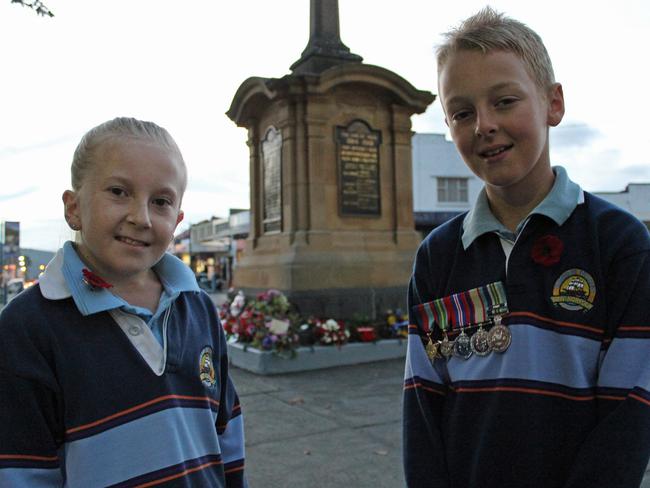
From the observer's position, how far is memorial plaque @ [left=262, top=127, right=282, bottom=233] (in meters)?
9.48

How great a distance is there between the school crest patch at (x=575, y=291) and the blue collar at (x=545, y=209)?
150mm

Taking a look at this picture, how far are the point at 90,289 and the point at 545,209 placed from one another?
4.00ft

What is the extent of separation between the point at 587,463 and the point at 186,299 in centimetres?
115

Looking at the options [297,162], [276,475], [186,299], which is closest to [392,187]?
[297,162]

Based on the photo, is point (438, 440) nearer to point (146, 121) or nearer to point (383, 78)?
point (146, 121)

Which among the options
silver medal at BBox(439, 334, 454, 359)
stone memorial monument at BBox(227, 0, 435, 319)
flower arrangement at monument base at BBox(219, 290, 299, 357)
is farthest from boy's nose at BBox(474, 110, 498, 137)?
stone memorial monument at BBox(227, 0, 435, 319)

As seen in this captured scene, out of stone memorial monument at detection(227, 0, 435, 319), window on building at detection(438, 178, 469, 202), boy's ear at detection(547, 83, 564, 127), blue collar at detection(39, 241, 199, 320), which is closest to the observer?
blue collar at detection(39, 241, 199, 320)

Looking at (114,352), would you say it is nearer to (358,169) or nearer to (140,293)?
(140,293)

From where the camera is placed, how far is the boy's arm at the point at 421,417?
1651 millimetres

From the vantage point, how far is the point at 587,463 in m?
1.41

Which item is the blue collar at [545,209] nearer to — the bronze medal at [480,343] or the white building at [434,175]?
the bronze medal at [480,343]

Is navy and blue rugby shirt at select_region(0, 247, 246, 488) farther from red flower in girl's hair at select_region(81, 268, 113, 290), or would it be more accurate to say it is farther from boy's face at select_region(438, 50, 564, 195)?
boy's face at select_region(438, 50, 564, 195)

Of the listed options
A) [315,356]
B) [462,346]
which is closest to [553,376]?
[462,346]

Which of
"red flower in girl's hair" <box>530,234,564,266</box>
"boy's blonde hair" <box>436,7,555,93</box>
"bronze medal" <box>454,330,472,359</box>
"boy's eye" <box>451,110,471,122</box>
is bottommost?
"bronze medal" <box>454,330,472,359</box>
